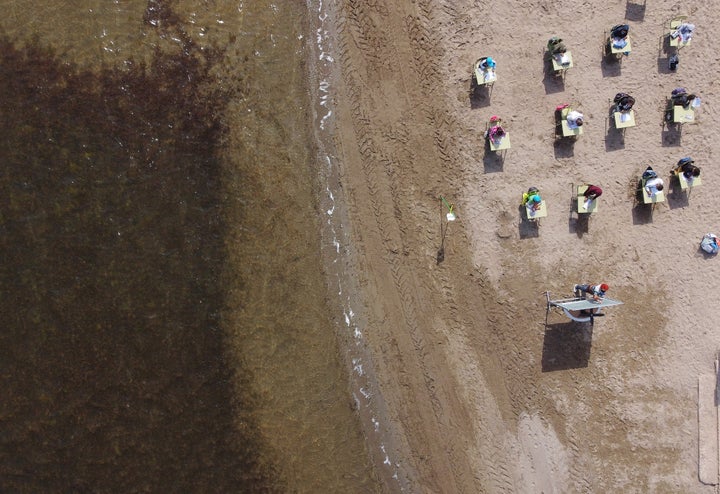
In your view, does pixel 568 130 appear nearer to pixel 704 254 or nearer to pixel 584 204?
pixel 584 204

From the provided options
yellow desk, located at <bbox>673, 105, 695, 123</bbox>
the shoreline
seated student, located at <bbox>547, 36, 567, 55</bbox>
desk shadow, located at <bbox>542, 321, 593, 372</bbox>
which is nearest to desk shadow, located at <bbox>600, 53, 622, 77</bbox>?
seated student, located at <bbox>547, 36, 567, 55</bbox>

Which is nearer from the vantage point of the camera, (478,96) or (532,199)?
(532,199)

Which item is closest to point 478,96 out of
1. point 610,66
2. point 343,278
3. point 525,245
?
point 610,66

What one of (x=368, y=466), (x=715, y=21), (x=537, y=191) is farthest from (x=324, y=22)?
(x=368, y=466)

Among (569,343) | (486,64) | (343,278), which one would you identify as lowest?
(569,343)

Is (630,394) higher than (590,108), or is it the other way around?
(590,108)

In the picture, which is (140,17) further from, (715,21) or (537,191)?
(715,21)

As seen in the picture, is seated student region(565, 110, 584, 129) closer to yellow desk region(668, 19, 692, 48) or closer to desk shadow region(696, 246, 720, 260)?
yellow desk region(668, 19, 692, 48)
